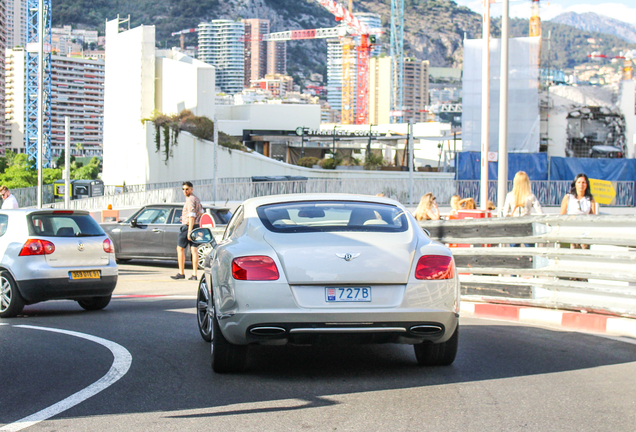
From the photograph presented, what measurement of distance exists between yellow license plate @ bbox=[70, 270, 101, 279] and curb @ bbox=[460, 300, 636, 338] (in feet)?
16.3

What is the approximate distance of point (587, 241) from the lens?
8.95 m

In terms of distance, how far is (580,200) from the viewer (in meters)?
11.5

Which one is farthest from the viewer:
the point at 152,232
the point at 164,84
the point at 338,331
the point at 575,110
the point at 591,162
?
the point at 164,84

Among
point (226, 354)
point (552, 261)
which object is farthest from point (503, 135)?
point (226, 354)

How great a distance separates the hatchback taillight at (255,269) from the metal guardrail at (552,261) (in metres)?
4.55

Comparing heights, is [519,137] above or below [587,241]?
above

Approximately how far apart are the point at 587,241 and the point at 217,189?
29.9 metres

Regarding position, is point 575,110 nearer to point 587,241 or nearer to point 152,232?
point 152,232

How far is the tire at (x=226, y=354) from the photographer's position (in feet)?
19.8

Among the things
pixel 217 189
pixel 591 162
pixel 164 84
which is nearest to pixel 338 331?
pixel 217 189

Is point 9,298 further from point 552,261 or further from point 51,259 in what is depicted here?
point 552,261

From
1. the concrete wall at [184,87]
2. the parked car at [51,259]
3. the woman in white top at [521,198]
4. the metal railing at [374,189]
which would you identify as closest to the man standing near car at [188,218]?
the parked car at [51,259]

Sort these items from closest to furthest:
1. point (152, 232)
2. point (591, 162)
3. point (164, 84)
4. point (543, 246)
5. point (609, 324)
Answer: point (609, 324), point (543, 246), point (152, 232), point (591, 162), point (164, 84)

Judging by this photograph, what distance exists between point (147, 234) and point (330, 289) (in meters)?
13.3
